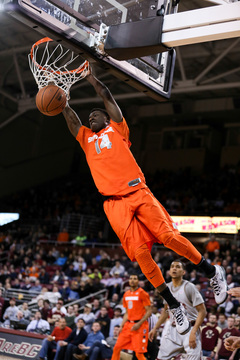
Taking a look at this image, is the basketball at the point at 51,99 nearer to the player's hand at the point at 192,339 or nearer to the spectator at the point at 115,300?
the player's hand at the point at 192,339

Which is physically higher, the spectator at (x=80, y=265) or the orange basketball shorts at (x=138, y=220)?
the spectator at (x=80, y=265)

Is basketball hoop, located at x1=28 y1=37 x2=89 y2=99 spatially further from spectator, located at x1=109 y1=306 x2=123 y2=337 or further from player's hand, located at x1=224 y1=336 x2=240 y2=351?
spectator, located at x1=109 y1=306 x2=123 y2=337

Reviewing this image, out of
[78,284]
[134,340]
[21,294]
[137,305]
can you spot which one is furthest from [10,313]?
[134,340]

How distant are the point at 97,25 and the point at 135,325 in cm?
474

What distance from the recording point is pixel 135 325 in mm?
7734

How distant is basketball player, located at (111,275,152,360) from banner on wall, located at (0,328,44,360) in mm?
3229

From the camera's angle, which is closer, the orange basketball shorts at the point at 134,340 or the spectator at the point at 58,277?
the orange basketball shorts at the point at 134,340

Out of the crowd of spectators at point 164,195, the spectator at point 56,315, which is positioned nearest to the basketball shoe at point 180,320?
the spectator at point 56,315

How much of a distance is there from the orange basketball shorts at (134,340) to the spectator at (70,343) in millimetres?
2164

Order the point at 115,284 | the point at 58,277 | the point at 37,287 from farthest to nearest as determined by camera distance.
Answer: the point at 58,277 < the point at 37,287 < the point at 115,284

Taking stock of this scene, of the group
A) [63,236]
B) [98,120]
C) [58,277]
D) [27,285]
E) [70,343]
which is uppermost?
[63,236]

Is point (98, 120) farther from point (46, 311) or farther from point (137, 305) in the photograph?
point (46, 311)

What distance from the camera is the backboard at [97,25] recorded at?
441cm

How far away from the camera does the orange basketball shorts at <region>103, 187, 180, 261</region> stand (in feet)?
16.0
